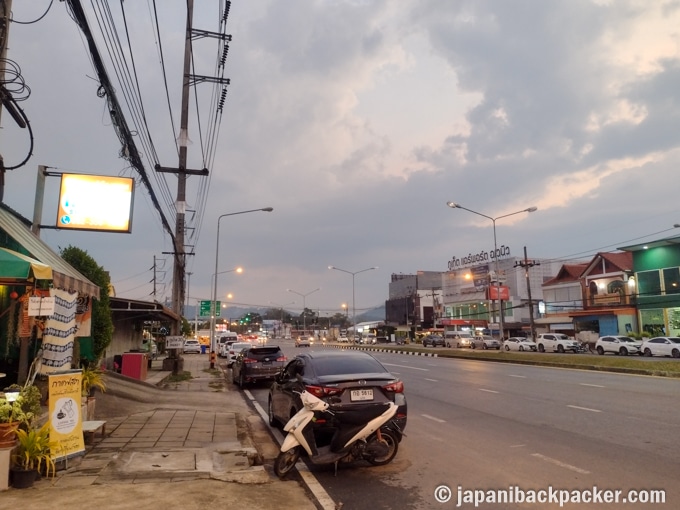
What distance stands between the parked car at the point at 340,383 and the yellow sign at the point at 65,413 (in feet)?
10.7

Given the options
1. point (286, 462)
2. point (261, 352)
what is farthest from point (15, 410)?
point (261, 352)

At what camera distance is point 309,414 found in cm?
648

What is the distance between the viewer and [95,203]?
43.6 feet

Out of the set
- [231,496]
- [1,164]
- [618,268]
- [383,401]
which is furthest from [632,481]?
[618,268]

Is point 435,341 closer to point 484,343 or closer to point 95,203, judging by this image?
point 484,343

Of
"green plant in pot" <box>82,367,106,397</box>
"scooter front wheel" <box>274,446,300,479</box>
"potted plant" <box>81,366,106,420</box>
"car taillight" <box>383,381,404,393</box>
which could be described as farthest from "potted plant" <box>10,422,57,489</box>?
"car taillight" <box>383,381,404,393</box>

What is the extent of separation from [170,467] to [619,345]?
3927 centimetres

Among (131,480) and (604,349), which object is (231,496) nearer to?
→ (131,480)

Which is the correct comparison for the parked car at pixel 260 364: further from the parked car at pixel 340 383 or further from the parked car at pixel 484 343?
the parked car at pixel 484 343

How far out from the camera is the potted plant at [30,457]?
225 inches

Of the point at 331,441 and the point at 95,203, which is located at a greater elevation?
the point at 95,203

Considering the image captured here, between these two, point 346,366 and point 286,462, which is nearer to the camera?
point 286,462

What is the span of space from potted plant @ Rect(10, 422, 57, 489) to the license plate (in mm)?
3888

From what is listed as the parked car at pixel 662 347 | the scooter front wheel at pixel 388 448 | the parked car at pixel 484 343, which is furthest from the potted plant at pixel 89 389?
the parked car at pixel 484 343
